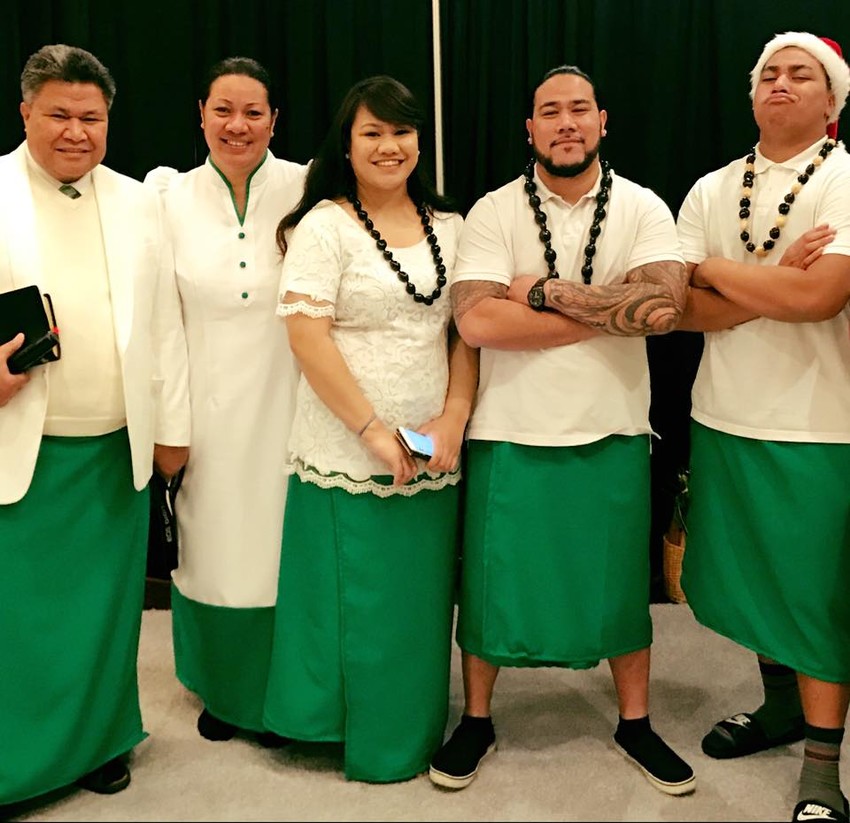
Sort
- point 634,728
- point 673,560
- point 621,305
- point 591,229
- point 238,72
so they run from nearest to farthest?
point 621,305 < point 591,229 < point 238,72 < point 634,728 < point 673,560

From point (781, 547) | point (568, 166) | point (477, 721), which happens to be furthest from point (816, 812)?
point (568, 166)

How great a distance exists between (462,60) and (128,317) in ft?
5.53

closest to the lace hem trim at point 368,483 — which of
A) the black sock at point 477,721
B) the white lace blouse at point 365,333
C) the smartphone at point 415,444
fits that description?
the white lace blouse at point 365,333

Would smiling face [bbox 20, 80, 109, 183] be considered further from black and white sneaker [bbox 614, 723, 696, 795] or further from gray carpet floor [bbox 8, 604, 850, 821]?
black and white sneaker [bbox 614, 723, 696, 795]

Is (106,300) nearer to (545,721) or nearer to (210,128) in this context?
(210,128)

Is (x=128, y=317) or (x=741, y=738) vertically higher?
(x=128, y=317)

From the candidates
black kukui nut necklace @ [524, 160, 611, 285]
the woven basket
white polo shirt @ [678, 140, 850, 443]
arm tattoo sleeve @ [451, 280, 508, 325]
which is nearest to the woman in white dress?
arm tattoo sleeve @ [451, 280, 508, 325]

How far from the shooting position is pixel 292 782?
2.56 m

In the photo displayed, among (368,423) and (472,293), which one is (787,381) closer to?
(472,293)

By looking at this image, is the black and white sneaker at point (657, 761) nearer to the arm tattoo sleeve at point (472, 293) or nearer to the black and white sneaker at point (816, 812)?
the black and white sneaker at point (816, 812)

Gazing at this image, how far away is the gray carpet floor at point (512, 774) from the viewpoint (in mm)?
2400

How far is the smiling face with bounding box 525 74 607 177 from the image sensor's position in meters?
2.35

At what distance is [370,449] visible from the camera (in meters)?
2.37

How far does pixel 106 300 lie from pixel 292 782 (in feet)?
3.99
